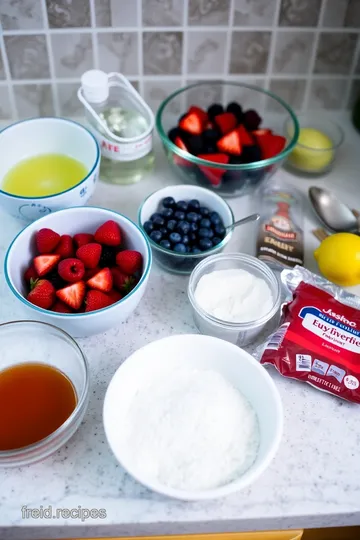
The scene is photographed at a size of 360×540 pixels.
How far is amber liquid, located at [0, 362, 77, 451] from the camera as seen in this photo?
687mm

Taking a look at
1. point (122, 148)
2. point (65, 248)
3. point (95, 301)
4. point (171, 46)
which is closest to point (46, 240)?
point (65, 248)

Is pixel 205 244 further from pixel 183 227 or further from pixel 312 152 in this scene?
pixel 312 152

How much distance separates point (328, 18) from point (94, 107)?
47cm

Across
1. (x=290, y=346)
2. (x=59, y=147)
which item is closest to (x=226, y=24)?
(x=59, y=147)

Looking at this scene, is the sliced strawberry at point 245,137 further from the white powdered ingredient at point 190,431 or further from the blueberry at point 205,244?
the white powdered ingredient at point 190,431

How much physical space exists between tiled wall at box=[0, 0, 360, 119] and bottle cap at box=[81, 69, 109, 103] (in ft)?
0.35

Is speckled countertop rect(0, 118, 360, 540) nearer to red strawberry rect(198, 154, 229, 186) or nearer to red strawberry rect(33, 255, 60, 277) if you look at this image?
red strawberry rect(33, 255, 60, 277)

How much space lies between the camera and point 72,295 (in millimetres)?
799

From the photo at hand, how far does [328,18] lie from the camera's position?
104 centimetres

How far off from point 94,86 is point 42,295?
1.30 ft

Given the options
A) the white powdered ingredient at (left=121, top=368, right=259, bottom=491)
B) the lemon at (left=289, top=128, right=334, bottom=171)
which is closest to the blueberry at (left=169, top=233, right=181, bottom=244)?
the white powdered ingredient at (left=121, top=368, right=259, bottom=491)

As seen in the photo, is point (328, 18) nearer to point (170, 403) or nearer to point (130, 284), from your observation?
point (130, 284)

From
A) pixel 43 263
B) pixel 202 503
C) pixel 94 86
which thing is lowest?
pixel 202 503

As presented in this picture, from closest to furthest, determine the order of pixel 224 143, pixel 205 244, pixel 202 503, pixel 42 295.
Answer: pixel 202 503 < pixel 42 295 < pixel 205 244 < pixel 224 143
